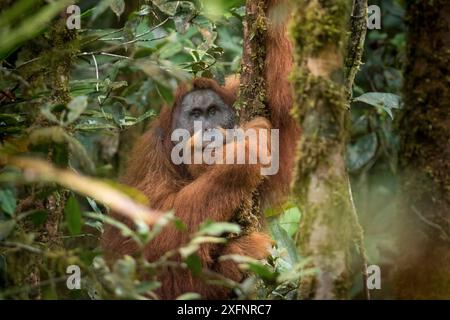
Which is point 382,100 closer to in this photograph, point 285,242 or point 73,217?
point 285,242

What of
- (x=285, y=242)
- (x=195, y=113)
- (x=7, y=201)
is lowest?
(x=285, y=242)

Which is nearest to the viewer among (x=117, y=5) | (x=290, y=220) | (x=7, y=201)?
(x=7, y=201)

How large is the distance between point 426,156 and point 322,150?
0.54 metres

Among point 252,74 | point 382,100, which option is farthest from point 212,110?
point 382,100

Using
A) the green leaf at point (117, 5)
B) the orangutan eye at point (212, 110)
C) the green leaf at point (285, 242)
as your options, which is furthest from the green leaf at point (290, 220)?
the green leaf at point (117, 5)

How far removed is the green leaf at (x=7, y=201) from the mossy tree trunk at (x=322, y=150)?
1391mm

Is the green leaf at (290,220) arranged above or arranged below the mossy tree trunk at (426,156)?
below

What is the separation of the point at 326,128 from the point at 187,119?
2.23 metres

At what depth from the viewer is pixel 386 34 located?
7258 mm

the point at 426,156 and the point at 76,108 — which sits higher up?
the point at 76,108

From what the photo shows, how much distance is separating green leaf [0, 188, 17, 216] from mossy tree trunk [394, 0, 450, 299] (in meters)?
1.87

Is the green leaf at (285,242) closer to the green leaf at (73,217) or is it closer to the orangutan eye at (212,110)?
the orangutan eye at (212,110)

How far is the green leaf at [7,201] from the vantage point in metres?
3.36

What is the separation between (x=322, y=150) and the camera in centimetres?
301
